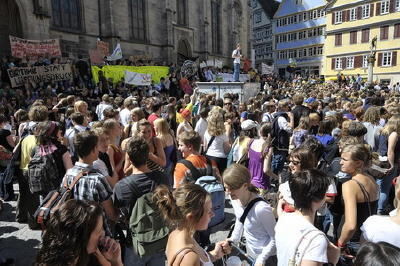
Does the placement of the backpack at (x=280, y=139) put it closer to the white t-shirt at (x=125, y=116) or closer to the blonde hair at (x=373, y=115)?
the blonde hair at (x=373, y=115)

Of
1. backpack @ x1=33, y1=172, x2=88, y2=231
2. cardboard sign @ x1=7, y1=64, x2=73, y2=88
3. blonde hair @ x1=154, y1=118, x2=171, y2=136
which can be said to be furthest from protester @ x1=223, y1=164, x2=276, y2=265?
cardboard sign @ x1=7, y1=64, x2=73, y2=88

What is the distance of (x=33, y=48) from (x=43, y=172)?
37.1ft

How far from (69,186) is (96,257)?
3.75 feet

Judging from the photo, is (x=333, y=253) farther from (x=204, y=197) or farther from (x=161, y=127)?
(x=161, y=127)

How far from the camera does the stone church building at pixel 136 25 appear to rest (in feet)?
48.0

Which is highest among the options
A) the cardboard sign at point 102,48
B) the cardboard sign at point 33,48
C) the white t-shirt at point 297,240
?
the cardboard sign at point 102,48

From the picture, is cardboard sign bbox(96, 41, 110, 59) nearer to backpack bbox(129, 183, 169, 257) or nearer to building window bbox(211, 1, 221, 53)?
backpack bbox(129, 183, 169, 257)

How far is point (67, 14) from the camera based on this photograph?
1731 cm

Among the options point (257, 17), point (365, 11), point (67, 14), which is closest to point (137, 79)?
point (67, 14)

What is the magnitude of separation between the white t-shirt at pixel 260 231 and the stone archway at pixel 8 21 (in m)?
15.8

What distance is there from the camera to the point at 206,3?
28891 mm

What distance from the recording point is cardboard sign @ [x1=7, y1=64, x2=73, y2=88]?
11648 millimetres

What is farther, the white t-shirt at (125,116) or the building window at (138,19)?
the building window at (138,19)

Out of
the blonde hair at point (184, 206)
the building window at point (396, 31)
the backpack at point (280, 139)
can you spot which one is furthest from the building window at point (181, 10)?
the blonde hair at point (184, 206)
